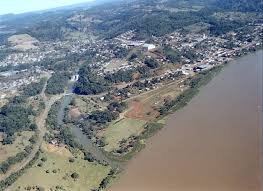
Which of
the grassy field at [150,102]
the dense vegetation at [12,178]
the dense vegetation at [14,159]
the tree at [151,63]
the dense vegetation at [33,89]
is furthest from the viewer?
the tree at [151,63]

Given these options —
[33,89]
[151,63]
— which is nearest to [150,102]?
[151,63]

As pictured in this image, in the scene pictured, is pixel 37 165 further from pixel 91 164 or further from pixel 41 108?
pixel 41 108

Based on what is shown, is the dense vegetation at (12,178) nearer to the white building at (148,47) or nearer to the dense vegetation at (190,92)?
the dense vegetation at (190,92)

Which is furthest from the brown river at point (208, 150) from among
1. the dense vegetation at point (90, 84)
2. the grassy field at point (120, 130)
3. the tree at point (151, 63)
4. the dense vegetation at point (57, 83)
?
the dense vegetation at point (57, 83)

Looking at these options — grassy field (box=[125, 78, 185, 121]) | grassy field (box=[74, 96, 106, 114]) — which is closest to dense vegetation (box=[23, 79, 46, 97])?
grassy field (box=[74, 96, 106, 114])

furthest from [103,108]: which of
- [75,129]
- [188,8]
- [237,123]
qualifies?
[188,8]
